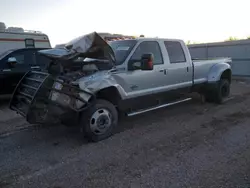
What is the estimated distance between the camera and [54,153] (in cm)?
418

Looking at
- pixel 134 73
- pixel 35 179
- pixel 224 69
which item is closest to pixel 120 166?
pixel 35 179

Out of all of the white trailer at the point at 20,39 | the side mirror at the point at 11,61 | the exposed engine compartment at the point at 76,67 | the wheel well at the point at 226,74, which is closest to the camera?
the exposed engine compartment at the point at 76,67

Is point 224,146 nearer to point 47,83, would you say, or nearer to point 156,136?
point 156,136

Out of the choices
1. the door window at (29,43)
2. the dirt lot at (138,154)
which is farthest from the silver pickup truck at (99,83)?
the door window at (29,43)

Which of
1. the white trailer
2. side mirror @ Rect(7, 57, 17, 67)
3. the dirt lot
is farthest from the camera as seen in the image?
the white trailer

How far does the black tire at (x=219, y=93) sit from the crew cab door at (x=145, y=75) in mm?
2133

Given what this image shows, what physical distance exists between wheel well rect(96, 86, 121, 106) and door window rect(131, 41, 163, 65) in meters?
0.90

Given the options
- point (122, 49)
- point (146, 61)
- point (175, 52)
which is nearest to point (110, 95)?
point (146, 61)

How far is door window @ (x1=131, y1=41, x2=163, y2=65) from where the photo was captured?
212 inches

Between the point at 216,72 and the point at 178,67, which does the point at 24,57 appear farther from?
the point at 216,72

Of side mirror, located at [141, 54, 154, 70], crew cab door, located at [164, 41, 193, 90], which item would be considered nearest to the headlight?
side mirror, located at [141, 54, 154, 70]

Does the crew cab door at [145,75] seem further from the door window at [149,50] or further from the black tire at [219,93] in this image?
the black tire at [219,93]

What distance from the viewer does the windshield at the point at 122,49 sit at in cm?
517

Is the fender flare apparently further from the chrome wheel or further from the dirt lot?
the chrome wheel
